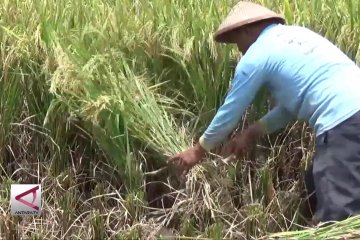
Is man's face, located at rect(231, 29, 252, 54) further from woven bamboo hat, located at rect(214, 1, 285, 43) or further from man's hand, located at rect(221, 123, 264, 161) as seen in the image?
man's hand, located at rect(221, 123, 264, 161)

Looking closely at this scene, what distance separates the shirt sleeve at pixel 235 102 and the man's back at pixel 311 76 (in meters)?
0.03

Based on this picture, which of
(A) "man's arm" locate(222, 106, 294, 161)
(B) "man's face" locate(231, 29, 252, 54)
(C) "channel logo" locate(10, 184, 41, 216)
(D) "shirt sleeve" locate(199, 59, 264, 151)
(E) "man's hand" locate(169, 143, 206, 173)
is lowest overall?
(C) "channel logo" locate(10, 184, 41, 216)

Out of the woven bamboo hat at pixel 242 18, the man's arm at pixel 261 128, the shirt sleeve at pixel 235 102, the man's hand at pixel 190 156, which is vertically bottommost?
the man's hand at pixel 190 156

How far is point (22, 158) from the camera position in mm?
3244

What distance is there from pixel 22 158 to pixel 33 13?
65cm

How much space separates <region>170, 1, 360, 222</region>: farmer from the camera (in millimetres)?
2750

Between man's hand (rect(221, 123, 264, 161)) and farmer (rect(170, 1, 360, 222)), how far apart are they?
0.07 meters

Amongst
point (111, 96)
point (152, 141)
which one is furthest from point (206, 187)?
point (111, 96)

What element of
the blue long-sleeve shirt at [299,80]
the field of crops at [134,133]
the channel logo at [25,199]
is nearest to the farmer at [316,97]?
the blue long-sleeve shirt at [299,80]

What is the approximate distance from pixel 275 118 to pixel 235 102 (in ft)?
0.71

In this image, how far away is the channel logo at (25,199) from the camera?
292cm

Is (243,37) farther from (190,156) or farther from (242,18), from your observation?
(190,156)

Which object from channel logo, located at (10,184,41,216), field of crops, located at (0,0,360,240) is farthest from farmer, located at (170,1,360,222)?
channel logo, located at (10,184,41,216)

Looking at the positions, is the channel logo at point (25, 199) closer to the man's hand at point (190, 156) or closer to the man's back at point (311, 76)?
the man's hand at point (190, 156)
